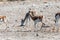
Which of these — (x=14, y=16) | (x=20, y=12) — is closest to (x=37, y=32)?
(x=14, y=16)

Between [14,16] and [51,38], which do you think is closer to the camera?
[51,38]

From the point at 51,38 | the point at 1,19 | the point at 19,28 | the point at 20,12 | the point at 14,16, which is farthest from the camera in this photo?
the point at 20,12

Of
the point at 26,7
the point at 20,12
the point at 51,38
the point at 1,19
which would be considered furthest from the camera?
the point at 26,7

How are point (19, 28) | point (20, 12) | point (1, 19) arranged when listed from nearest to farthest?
point (19, 28) → point (1, 19) → point (20, 12)

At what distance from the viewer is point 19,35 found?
580 inches

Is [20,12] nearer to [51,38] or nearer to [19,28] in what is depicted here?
[19,28]

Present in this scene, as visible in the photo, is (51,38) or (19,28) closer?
(51,38)

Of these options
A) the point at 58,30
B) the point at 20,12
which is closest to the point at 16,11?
the point at 20,12

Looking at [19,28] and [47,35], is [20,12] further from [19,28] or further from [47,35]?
[47,35]

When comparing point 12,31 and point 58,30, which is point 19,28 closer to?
point 12,31

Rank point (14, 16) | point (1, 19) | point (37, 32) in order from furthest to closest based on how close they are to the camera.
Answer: point (14, 16), point (1, 19), point (37, 32)

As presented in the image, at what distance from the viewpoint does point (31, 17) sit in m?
16.9

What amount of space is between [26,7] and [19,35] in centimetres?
1218

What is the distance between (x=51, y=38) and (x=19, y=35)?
5.02 ft
